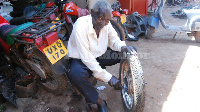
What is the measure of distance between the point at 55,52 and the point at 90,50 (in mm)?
450

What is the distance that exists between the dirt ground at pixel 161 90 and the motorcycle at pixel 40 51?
0.24 metres

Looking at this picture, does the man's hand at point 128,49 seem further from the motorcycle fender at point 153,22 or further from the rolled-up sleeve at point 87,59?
the motorcycle fender at point 153,22

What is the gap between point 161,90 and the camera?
106 inches

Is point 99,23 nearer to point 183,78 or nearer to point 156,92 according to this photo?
point 156,92

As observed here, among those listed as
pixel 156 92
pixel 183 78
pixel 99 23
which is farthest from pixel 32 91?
pixel 183 78

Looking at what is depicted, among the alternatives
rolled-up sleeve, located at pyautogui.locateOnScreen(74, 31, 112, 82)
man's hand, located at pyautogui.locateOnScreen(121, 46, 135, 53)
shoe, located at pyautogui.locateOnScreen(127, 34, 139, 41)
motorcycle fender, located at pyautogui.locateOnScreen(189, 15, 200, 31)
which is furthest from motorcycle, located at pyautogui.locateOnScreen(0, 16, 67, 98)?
motorcycle fender, located at pyautogui.locateOnScreen(189, 15, 200, 31)

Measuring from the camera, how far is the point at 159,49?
445cm

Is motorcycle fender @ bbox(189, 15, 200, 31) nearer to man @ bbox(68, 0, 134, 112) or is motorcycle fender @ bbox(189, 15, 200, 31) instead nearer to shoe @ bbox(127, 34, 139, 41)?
shoe @ bbox(127, 34, 139, 41)

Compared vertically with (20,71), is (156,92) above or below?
below

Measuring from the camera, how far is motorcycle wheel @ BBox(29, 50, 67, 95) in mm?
2243

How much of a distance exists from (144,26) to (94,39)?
11.9 feet

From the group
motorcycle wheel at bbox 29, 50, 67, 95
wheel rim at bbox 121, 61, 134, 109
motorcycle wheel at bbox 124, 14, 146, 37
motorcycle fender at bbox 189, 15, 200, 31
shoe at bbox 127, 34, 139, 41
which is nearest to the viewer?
wheel rim at bbox 121, 61, 134, 109

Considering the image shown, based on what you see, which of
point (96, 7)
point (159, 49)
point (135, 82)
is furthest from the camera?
point (159, 49)

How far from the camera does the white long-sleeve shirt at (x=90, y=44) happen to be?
6.58 feet
